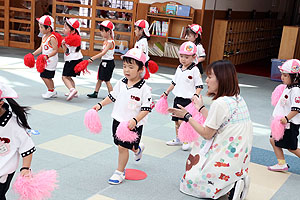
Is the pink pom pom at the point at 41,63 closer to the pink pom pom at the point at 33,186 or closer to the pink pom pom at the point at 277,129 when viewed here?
the pink pom pom at the point at 277,129

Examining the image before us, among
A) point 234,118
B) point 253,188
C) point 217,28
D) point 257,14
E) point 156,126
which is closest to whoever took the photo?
point 234,118

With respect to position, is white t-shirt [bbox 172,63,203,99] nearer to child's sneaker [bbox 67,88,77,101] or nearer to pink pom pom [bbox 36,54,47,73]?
child's sneaker [bbox 67,88,77,101]

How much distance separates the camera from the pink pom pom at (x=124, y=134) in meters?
3.40

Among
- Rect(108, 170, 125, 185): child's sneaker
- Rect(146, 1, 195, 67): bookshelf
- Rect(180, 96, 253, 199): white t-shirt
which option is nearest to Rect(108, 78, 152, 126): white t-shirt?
Rect(108, 170, 125, 185): child's sneaker

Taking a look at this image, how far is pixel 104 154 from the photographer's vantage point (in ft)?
14.3

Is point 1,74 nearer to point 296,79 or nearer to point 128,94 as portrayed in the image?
point 128,94

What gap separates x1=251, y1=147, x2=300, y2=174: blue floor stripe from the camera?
4.56 meters

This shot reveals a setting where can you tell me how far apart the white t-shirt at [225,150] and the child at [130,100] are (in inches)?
→ 24.4

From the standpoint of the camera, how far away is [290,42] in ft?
34.6

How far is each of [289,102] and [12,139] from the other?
112 inches

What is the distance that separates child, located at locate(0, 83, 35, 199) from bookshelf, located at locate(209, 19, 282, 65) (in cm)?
913

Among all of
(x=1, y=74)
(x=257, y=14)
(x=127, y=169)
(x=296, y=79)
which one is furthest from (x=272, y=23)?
(x=127, y=169)

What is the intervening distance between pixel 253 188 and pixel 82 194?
1.62m

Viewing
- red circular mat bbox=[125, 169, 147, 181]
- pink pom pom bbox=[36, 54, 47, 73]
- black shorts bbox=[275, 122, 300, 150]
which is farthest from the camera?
pink pom pom bbox=[36, 54, 47, 73]
